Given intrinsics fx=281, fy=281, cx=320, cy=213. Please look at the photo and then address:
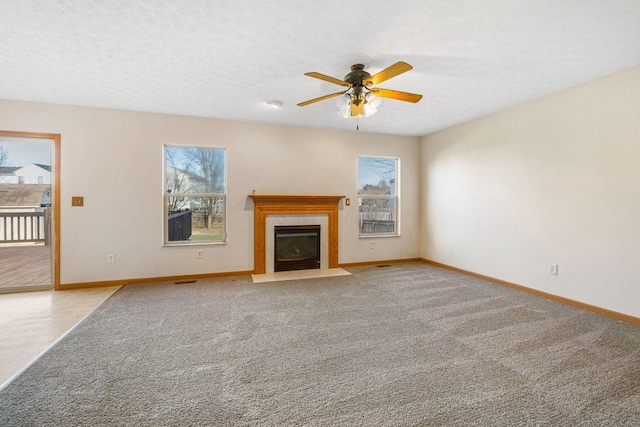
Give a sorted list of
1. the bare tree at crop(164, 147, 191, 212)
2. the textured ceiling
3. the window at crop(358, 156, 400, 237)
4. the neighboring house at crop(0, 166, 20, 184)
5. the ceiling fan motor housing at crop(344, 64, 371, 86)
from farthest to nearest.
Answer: the window at crop(358, 156, 400, 237), the bare tree at crop(164, 147, 191, 212), the neighboring house at crop(0, 166, 20, 184), the ceiling fan motor housing at crop(344, 64, 371, 86), the textured ceiling

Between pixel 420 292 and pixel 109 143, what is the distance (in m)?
4.84

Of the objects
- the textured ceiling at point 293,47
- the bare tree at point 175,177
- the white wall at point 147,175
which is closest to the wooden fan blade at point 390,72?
the textured ceiling at point 293,47

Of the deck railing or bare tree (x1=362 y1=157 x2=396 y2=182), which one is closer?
the deck railing

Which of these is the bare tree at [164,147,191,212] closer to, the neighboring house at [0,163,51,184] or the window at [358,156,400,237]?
the neighboring house at [0,163,51,184]

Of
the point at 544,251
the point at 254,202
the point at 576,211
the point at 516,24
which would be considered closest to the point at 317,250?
the point at 254,202

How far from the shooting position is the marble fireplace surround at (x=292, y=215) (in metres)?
4.70

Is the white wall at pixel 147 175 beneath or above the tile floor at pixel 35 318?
above

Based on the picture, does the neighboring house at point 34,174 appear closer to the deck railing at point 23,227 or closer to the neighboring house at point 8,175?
the neighboring house at point 8,175

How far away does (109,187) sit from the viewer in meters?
4.07

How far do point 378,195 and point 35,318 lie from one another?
201 inches

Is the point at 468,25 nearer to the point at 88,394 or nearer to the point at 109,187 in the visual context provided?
the point at 88,394

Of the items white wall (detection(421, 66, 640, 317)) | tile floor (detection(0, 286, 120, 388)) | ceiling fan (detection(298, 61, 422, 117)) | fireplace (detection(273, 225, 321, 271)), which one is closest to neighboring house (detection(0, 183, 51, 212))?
tile floor (detection(0, 286, 120, 388))

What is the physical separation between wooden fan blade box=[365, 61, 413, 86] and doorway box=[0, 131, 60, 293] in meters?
4.28

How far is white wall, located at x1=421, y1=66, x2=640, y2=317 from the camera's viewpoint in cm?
288
